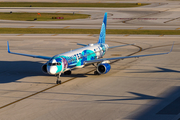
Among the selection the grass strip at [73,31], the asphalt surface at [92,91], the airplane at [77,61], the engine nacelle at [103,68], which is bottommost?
the asphalt surface at [92,91]

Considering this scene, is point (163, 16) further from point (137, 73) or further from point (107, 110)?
point (107, 110)

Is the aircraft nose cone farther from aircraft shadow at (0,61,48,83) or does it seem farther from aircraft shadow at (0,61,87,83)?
aircraft shadow at (0,61,48,83)

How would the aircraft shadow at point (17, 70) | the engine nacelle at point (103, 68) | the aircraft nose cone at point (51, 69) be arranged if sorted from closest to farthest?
the aircraft nose cone at point (51, 69), the engine nacelle at point (103, 68), the aircraft shadow at point (17, 70)

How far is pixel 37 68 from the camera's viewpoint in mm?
51625

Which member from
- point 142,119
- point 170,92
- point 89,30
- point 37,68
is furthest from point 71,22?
point 142,119

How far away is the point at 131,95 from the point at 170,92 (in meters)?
5.25

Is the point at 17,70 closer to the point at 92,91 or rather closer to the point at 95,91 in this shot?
→ the point at 92,91

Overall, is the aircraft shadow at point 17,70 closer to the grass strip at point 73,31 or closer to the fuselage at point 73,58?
the fuselage at point 73,58

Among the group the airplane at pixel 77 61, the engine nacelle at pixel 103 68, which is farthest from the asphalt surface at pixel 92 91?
the airplane at pixel 77 61

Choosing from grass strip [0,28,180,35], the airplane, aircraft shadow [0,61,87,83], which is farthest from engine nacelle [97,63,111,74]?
grass strip [0,28,180,35]

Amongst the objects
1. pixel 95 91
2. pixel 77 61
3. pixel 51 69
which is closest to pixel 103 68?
pixel 77 61

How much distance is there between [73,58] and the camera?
42844mm

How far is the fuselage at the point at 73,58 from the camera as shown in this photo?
129ft

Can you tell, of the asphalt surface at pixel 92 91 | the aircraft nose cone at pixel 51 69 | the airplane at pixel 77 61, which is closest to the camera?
the asphalt surface at pixel 92 91
